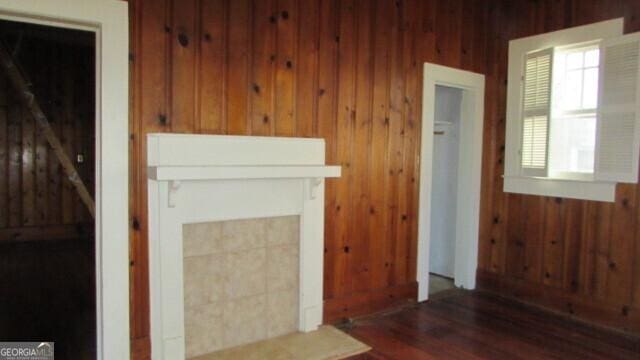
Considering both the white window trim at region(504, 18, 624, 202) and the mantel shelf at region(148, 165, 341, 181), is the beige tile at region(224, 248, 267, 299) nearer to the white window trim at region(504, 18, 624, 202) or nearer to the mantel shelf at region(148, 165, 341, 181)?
the mantel shelf at region(148, 165, 341, 181)

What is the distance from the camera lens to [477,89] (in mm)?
4266

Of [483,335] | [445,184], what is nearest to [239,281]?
[483,335]

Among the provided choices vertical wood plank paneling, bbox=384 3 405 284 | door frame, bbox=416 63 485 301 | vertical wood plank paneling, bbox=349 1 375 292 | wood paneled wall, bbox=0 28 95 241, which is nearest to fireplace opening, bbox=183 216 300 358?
vertical wood plank paneling, bbox=349 1 375 292

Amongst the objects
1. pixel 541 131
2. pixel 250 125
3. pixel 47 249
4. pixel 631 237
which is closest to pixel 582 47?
pixel 541 131

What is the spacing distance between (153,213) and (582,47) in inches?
139

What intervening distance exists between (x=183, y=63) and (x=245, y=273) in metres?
1.40

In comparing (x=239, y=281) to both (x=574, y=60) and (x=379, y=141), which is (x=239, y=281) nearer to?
(x=379, y=141)

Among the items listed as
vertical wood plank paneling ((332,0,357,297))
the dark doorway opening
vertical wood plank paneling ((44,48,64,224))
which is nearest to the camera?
vertical wood plank paneling ((332,0,357,297))

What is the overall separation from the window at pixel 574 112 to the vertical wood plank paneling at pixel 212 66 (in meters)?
2.67

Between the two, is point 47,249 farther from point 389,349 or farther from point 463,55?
point 463,55

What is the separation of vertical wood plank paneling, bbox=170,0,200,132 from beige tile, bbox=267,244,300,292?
3.38 feet

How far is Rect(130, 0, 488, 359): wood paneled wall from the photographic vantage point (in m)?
2.63

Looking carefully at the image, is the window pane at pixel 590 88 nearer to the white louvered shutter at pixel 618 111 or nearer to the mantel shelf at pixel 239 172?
the white louvered shutter at pixel 618 111

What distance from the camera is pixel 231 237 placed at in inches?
115
